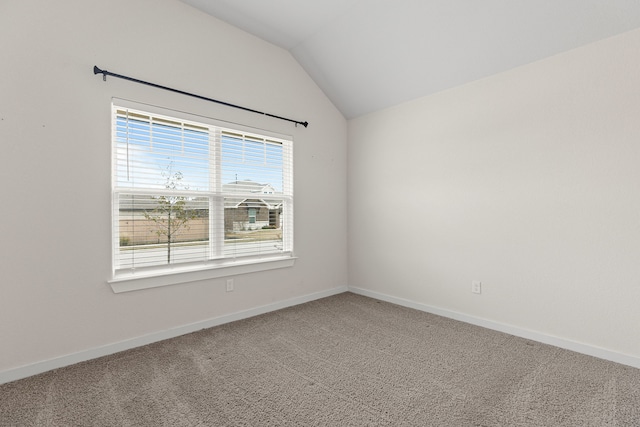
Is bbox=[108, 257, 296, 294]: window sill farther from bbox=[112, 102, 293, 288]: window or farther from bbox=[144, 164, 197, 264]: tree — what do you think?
bbox=[144, 164, 197, 264]: tree

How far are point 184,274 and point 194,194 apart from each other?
742 millimetres

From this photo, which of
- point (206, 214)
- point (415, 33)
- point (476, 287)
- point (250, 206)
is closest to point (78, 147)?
point (206, 214)

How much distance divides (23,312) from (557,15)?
172 inches

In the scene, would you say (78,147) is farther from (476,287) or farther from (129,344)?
(476,287)

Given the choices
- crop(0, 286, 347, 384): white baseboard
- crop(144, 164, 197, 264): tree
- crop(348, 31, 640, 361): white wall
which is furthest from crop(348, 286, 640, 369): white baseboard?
crop(144, 164, 197, 264): tree

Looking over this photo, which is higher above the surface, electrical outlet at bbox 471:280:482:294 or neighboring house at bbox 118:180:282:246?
neighboring house at bbox 118:180:282:246

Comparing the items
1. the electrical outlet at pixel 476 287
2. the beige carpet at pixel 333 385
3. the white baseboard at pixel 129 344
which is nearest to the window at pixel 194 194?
the white baseboard at pixel 129 344

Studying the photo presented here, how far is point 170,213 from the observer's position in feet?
9.21

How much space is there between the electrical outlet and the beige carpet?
1.28 ft

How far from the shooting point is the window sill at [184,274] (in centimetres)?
250

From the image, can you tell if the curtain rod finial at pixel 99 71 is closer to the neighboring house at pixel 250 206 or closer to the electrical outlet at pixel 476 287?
the neighboring house at pixel 250 206

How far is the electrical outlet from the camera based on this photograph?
307 centimetres

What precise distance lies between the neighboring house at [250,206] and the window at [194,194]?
11 millimetres

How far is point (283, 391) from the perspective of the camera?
196 centimetres
